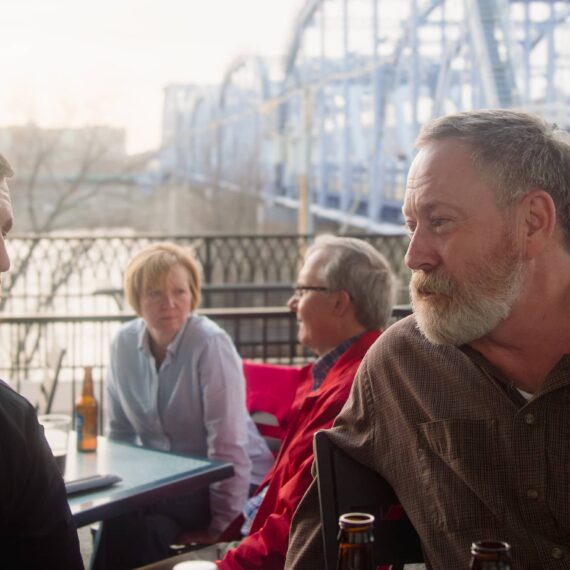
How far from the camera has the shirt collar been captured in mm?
2729

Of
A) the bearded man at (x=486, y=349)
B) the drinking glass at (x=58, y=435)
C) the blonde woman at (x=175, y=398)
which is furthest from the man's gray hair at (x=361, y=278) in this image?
the bearded man at (x=486, y=349)

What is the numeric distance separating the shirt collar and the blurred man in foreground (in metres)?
1.22

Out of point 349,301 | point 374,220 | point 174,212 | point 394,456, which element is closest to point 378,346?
point 394,456

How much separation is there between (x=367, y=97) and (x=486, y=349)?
22.5m

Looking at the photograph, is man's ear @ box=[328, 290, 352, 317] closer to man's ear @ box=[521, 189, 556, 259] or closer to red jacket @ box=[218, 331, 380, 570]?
red jacket @ box=[218, 331, 380, 570]

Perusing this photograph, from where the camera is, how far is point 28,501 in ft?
5.18

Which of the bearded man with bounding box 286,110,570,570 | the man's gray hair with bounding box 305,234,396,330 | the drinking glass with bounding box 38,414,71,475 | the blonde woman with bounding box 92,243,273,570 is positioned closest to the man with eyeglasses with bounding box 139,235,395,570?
the man's gray hair with bounding box 305,234,396,330

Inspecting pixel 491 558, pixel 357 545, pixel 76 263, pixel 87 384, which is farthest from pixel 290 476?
pixel 76 263

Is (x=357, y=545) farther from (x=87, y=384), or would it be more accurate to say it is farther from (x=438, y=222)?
(x=87, y=384)

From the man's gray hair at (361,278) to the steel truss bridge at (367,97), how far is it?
14.4 ft

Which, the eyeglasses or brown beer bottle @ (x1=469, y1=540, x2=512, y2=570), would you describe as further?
the eyeglasses

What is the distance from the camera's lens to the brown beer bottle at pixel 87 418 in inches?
123

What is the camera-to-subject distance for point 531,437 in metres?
1.61

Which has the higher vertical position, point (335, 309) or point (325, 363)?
point (335, 309)
